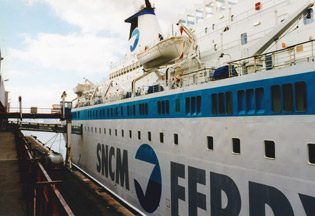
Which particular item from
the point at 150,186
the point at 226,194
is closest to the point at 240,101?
the point at 226,194

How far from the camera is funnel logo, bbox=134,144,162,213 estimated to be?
44.9 feet

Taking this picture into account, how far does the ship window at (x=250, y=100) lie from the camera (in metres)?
8.80

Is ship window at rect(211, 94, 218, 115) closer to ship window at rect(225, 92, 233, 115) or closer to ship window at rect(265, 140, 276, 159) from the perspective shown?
ship window at rect(225, 92, 233, 115)

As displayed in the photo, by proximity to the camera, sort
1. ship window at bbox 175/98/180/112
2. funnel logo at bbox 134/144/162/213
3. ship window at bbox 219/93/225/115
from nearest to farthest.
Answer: ship window at bbox 219/93/225/115 → ship window at bbox 175/98/180/112 → funnel logo at bbox 134/144/162/213

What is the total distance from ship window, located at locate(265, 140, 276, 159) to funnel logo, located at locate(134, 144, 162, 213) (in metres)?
6.74

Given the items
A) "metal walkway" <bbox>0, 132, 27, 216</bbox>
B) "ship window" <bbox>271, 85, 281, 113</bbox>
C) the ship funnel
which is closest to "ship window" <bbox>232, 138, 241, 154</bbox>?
"ship window" <bbox>271, 85, 281, 113</bbox>

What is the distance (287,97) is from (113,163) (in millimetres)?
14845

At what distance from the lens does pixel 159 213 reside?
1343 cm

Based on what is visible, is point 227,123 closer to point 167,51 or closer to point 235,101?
point 235,101

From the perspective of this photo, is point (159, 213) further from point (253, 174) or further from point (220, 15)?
point (220, 15)

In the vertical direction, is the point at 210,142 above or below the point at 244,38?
below

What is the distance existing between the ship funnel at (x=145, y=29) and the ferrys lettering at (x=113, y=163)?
33.1ft

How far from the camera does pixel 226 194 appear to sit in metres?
9.42

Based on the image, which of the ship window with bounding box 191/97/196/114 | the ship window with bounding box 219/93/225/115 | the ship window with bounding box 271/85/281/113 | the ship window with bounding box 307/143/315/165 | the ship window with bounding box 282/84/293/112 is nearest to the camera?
the ship window with bounding box 307/143/315/165
